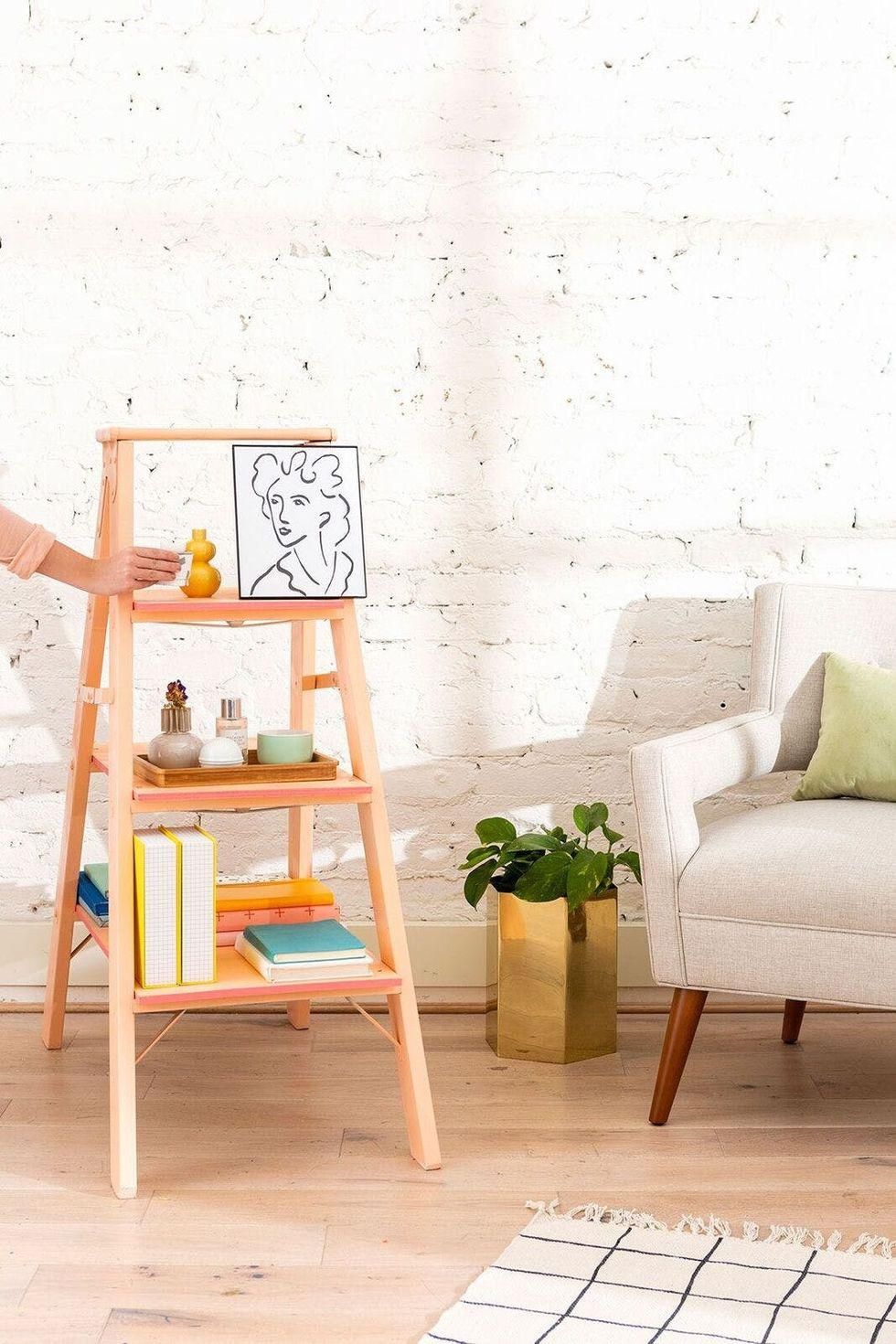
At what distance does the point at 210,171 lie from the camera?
279 centimetres

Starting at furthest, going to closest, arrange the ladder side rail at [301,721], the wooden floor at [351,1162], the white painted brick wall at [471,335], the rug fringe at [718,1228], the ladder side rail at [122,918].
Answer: the white painted brick wall at [471,335] → the ladder side rail at [301,721] → the ladder side rail at [122,918] → the rug fringe at [718,1228] → the wooden floor at [351,1162]

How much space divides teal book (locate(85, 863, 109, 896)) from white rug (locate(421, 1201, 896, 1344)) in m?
0.95

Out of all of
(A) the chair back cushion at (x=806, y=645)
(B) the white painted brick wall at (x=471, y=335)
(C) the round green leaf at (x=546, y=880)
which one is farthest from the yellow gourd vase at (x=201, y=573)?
(A) the chair back cushion at (x=806, y=645)

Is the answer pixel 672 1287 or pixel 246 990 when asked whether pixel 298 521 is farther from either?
pixel 672 1287

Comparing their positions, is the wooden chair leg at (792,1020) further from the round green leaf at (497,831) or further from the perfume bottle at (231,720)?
the perfume bottle at (231,720)

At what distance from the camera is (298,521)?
2094 mm

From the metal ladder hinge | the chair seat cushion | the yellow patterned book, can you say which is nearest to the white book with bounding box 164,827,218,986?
the yellow patterned book

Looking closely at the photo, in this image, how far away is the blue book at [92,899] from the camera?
233cm

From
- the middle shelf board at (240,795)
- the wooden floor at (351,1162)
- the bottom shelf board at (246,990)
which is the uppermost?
the middle shelf board at (240,795)

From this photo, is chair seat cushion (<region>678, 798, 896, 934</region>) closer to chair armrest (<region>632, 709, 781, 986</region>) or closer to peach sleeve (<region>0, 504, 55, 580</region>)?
chair armrest (<region>632, 709, 781, 986</region>)

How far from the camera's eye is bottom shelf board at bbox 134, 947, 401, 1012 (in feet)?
6.72

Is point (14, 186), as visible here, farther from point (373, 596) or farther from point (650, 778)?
point (650, 778)

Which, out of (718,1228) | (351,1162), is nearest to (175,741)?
(351,1162)

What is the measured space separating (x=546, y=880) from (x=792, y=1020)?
58cm
